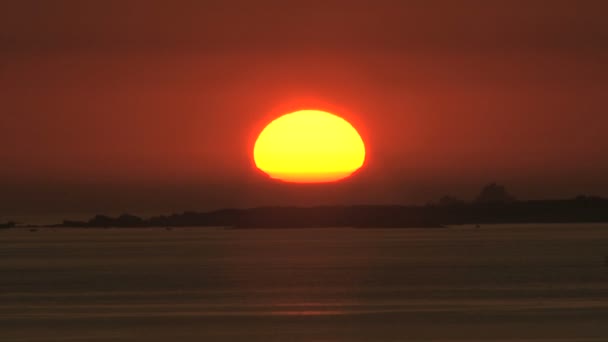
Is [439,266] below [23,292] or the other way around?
the other way around

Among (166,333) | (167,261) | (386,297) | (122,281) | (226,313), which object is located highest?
(167,261)

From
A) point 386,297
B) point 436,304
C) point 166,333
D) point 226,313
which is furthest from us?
point 386,297

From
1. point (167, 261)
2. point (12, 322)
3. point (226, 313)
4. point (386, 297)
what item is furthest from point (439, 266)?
point (12, 322)

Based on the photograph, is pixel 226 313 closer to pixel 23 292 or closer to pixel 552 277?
pixel 23 292

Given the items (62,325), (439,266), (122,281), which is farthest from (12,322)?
(439,266)

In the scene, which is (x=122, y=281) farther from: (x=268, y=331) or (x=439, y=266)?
(x=268, y=331)

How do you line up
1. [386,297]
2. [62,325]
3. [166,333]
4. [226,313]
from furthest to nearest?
[386,297], [226,313], [62,325], [166,333]

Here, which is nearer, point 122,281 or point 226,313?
point 226,313

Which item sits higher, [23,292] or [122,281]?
[122,281]

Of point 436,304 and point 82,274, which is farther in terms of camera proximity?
point 82,274
